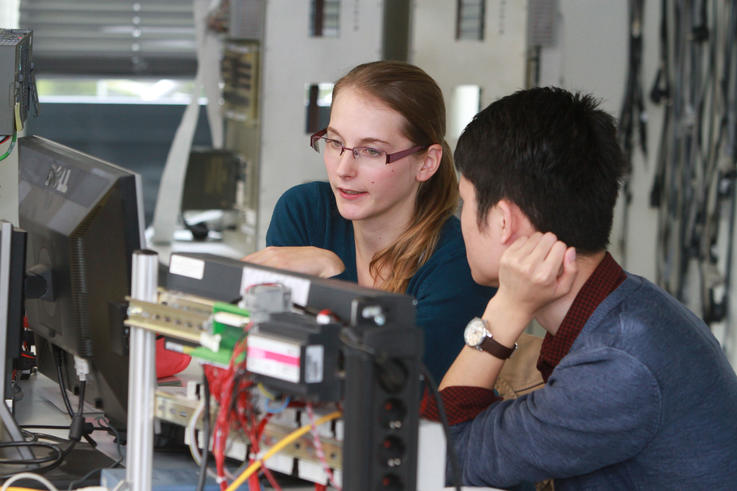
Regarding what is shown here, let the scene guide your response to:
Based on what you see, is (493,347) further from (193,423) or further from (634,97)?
(634,97)

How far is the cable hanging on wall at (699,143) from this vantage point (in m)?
3.49

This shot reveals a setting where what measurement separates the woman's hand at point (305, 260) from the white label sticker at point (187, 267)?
385 millimetres

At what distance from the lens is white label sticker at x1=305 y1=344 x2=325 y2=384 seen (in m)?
0.88

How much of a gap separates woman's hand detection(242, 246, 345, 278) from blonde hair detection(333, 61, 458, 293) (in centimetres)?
19

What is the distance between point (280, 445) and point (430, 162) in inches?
35.5

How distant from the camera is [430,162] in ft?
5.80

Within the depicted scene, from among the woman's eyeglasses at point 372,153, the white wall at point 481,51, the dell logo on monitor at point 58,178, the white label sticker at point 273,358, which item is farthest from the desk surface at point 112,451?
the white wall at point 481,51

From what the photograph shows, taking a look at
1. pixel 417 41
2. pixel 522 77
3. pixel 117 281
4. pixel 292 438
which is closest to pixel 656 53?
pixel 522 77

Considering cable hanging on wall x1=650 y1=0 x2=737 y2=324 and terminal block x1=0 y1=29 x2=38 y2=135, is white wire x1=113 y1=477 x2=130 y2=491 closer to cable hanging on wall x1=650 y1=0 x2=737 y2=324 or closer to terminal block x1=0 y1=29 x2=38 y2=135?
terminal block x1=0 y1=29 x2=38 y2=135

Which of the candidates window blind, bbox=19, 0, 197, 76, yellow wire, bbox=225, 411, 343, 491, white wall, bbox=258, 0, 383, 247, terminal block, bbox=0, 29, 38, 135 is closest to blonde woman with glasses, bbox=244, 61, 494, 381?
terminal block, bbox=0, 29, 38, 135

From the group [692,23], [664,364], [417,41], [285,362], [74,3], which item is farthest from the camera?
[74,3]

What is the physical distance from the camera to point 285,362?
2.93 ft

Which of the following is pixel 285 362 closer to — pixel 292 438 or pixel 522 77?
pixel 292 438

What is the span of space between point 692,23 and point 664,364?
→ 2.67 metres
